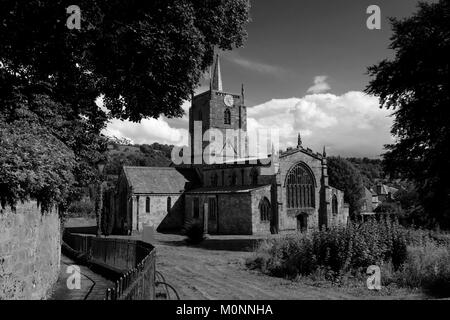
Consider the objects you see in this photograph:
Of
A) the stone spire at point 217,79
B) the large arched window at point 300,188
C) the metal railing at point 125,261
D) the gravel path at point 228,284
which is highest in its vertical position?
the stone spire at point 217,79

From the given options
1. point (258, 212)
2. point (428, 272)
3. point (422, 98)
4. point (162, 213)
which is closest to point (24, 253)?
point (428, 272)

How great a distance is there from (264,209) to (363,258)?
76.4 feet

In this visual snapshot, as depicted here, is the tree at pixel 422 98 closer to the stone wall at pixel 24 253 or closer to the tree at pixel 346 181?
the stone wall at pixel 24 253

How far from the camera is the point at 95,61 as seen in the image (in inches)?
510

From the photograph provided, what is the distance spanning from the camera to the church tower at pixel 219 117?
55.9 metres

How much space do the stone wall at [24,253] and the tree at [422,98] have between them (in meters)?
16.9

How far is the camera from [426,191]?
61.4 feet

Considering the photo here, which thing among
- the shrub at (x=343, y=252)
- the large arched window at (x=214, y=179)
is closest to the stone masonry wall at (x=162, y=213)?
the large arched window at (x=214, y=179)

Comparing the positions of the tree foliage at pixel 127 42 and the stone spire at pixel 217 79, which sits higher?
the stone spire at pixel 217 79

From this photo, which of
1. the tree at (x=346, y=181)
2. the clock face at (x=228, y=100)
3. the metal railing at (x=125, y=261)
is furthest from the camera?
the tree at (x=346, y=181)

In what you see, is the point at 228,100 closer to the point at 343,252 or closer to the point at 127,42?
the point at 343,252

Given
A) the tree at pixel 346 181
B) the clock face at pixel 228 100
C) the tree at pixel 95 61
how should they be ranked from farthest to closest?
the tree at pixel 346 181, the clock face at pixel 228 100, the tree at pixel 95 61
